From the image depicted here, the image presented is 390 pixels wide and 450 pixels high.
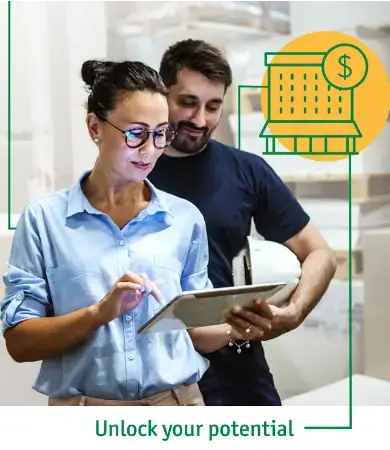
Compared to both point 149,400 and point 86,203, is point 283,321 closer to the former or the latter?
point 149,400

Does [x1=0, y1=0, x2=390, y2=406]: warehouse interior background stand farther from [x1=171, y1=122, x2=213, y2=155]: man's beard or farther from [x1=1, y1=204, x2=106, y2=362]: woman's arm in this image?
[x1=1, y1=204, x2=106, y2=362]: woman's arm

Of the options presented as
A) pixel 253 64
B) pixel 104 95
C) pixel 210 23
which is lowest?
pixel 104 95

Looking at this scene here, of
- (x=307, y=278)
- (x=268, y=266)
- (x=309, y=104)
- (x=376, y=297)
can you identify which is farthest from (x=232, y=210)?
(x=376, y=297)

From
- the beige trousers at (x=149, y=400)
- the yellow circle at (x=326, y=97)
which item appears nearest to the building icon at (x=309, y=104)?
the yellow circle at (x=326, y=97)

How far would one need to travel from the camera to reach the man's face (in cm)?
175

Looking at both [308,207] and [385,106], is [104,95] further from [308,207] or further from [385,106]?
[385,106]

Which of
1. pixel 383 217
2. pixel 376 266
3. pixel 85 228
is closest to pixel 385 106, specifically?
pixel 383 217

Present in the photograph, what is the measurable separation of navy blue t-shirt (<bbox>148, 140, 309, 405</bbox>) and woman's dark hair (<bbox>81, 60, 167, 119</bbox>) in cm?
21

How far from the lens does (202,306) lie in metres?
1.49

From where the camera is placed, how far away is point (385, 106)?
6.12 feet

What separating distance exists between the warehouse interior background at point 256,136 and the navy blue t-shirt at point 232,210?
1.6 inches

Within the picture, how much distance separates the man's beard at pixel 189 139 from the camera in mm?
1759

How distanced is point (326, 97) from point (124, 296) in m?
0.83

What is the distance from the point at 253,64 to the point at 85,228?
68 centimetres
